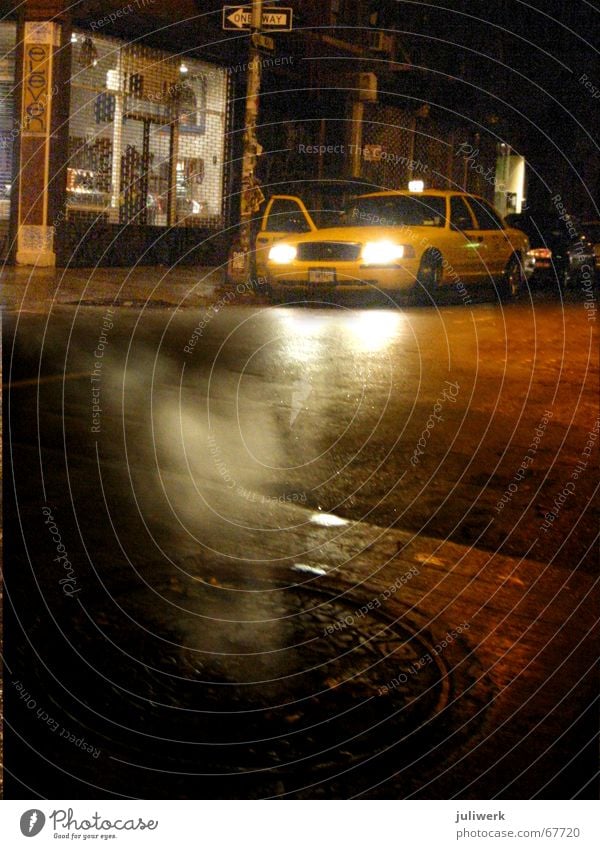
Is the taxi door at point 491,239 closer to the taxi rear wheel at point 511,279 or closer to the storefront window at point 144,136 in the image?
the taxi rear wheel at point 511,279

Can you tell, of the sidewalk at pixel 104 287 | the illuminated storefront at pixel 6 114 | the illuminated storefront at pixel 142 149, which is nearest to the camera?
the sidewalk at pixel 104 287

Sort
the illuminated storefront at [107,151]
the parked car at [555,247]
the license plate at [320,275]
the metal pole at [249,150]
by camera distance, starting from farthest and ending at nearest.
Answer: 1. the parked car at [555,247]
2. the illuminated storefront at [107,151]
3. the metal pole at [249,150]
4. the license plate at [320,275]

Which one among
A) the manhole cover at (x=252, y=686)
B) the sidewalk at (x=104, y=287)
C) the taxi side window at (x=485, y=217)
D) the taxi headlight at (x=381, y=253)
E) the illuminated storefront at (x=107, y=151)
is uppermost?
the illuminated storefront at (x=107, y=151)

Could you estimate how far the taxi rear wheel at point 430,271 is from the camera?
18667mm

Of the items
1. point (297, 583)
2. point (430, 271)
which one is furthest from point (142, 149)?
point (297, 583)

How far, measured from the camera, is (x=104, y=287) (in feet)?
59.3

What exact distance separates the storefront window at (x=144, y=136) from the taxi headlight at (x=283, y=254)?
18.7ft

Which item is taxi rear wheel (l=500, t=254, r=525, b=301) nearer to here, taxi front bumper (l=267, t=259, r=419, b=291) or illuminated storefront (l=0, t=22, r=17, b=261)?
taxi front bumper (l=267, t=259, r=419, b=291)

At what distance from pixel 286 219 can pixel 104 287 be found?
391 cm

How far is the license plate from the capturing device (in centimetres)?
1770

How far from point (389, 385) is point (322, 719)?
645cm

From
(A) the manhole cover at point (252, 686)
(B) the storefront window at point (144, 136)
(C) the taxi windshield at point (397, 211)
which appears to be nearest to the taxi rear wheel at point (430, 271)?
(C) the taxi windshield at point (397, 211)

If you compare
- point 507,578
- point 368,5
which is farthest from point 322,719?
point 368,5

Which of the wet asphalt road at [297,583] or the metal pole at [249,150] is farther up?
the metal pole at [249,150]
